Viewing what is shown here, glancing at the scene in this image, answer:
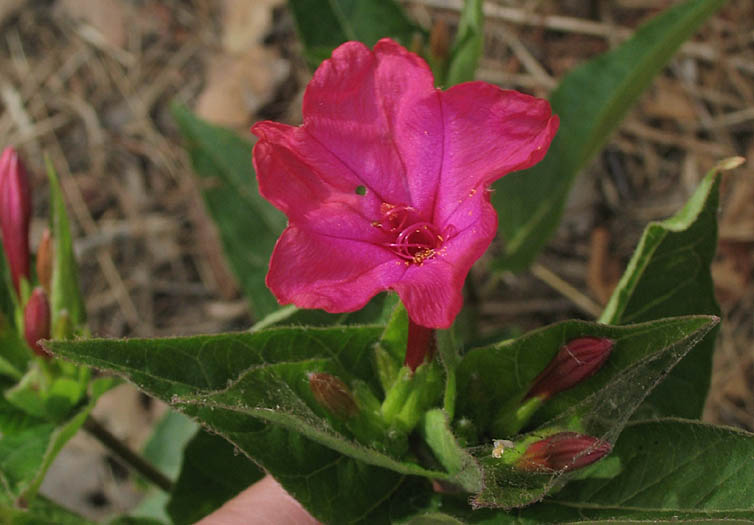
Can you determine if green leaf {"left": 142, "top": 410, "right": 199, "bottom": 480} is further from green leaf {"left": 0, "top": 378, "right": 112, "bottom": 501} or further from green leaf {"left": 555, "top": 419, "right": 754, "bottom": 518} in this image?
green leaf {"left": 555, "top": 419, "right": 754, "bottom": 518}

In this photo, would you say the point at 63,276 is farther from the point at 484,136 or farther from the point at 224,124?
the point at 224,124

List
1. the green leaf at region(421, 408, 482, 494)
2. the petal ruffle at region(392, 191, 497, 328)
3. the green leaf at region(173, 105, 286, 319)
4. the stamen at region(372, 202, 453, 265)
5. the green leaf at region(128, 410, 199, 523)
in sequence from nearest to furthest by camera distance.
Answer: the petal ruffle at region(392, 191, 497, 328), the green leaf at region(421, 408, 482, 494), the stamen at region(372, 202, 453, 265), the green leaf at region(173, 105, 286, 319), the green leaf at region(128, 410, 199, 523)

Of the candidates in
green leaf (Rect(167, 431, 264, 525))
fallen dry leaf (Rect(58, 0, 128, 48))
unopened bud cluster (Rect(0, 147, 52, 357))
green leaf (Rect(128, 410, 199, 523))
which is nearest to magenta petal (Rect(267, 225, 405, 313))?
green leaf (Rect(167, 431, 264, 525))

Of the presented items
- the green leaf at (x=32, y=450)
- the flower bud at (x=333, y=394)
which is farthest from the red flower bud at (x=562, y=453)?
the green leaf at (x=32, y=450)

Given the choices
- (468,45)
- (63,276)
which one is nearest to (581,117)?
(468,45)

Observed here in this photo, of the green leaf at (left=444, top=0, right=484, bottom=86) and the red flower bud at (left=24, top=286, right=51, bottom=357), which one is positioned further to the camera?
the green leaf at (left=444, top=0, right=484, bottom=86)

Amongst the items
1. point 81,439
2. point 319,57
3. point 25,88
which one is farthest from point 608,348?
point 25,88

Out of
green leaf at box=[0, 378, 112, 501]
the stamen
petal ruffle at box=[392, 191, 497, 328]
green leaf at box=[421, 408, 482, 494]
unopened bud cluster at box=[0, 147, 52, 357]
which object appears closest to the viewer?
petal ruffle at box=[392, 191, 497, 328]

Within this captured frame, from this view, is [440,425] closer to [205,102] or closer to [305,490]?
[305,490]
